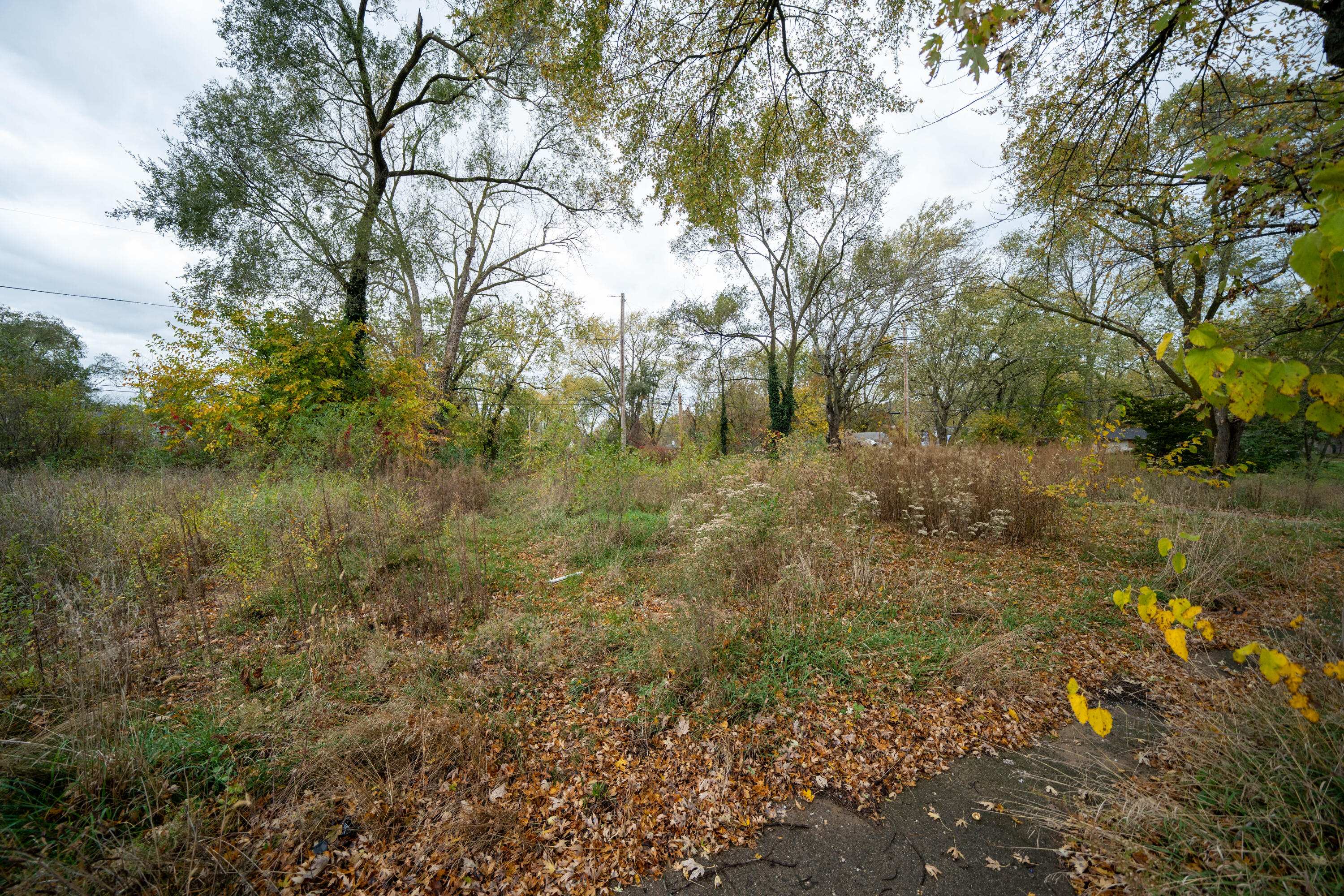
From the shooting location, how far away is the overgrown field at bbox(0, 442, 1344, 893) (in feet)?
5.95

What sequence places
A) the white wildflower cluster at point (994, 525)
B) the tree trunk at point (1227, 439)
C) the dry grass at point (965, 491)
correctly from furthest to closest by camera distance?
the tree trunk at point (1227, 439), the dry grass at point (965, 491), the white wildflower cluster at point (994, 525)

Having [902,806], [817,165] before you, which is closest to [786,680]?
[902,806]

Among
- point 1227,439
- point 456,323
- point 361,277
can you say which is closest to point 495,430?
point 456,323

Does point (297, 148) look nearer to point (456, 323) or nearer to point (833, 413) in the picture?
point (456, 323)

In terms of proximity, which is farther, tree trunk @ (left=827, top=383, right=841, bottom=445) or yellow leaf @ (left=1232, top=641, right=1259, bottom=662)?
tree trunk @ (left=827, top=383, right=841, bottom=445)

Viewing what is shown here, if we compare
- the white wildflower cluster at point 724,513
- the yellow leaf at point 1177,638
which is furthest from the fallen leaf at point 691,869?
the white wildflower cluster at point 724,513

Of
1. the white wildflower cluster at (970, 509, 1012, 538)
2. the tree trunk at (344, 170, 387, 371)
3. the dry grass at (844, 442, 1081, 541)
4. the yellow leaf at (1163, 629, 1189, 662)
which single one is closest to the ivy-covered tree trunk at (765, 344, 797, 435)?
the dry grass at (844, 442, 1081, 541)

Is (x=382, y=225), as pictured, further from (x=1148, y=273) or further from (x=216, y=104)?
(x=1148, y=273)

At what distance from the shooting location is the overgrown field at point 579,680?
181 centimetres

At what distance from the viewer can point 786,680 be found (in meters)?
3.03

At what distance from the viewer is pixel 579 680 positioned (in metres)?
3.22

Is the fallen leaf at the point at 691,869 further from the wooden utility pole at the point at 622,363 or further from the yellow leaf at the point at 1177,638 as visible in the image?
the wooden utility pole at the point at 622,363

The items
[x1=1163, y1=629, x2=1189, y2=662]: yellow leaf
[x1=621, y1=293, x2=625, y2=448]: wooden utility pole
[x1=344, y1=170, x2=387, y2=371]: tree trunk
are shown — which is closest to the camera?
[x1=1163, y1=629, x2=1189, y2=662]: yellow leaf

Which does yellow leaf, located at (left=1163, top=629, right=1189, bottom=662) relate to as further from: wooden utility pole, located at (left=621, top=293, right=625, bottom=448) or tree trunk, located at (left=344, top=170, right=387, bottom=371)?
wooden utility pole, located at (left=621, top=293, right=625, bottom=448)
